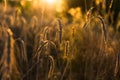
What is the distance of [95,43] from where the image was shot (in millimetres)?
3045

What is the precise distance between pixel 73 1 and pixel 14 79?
146 inches

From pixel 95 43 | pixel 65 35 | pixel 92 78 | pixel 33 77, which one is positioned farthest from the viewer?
pixel 65 35

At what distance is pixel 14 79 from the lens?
259 cm

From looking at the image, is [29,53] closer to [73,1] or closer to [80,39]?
[80,39]

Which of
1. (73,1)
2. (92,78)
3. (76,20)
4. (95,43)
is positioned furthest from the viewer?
(73,1)

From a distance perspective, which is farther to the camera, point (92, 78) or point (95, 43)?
point (95, 43)

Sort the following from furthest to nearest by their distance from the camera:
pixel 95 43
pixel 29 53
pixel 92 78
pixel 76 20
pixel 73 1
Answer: pixel 73 1 < pixel 76 20 < pixel 29 53 < pixel 95 43 < pixel 92 78

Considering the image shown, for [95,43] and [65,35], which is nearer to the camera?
[95,43]

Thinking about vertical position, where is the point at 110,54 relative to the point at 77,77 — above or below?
above

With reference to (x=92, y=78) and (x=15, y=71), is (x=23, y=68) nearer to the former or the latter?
(x=15, y=71)

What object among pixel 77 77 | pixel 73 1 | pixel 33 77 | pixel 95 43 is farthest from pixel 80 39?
pixel 73 1

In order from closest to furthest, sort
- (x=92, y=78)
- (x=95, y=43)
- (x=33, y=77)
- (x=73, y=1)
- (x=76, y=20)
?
(x=92, y=78)
(x=33, y=77)
(x=95, y=43)
(x=76, y=20)
(x=73, y=1)

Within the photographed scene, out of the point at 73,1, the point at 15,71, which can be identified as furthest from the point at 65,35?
the point at 73,1

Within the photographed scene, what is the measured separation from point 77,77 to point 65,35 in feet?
3.11
